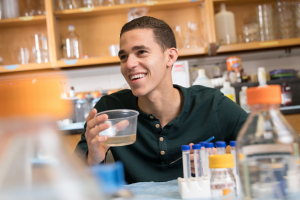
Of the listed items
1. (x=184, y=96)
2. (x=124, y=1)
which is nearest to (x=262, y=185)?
(x=184, y=96)

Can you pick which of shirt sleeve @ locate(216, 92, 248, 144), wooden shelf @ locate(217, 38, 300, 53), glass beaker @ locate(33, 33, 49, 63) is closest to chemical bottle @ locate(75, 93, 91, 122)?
glass beaker @ locate(33, 33, 49, 63)

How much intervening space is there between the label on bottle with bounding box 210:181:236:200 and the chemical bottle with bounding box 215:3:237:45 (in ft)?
7.62

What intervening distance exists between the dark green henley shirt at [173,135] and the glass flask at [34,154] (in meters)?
0.89

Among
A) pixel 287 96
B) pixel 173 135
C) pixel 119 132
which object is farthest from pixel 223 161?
pixel 287 96

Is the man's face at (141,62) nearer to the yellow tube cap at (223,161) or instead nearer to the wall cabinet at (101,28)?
the yellow tube cap at (223,161)

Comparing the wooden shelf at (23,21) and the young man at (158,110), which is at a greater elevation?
the wooden shelf at (23,21)

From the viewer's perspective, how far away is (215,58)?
9.12 ft

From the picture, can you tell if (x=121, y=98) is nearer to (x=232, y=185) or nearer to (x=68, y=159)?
(x=232, y=185)

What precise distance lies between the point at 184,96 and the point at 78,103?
159 centimetres

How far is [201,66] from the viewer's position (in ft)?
9.45

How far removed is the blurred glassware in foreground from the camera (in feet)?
8.66

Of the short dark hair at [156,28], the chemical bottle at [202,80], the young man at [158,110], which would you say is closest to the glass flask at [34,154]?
the young man at [158,110]

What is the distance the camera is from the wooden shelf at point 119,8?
2.65 metres

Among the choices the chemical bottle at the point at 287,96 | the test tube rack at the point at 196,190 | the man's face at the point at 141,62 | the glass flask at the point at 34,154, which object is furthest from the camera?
the chemical bottle at the point at 287,96
